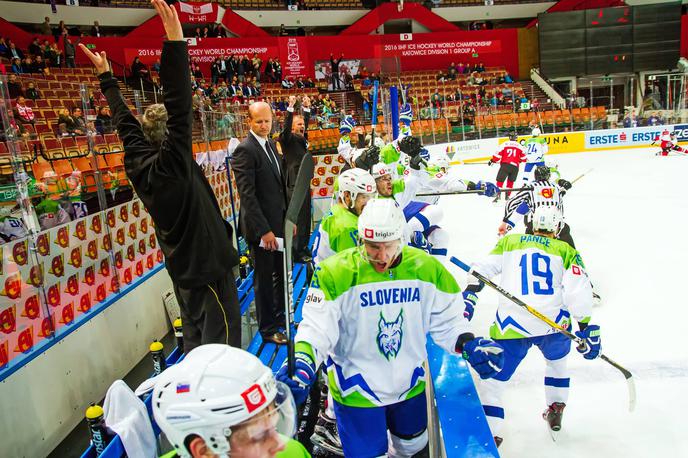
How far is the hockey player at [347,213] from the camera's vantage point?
123 inches

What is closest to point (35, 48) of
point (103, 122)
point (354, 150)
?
point (354, 150)

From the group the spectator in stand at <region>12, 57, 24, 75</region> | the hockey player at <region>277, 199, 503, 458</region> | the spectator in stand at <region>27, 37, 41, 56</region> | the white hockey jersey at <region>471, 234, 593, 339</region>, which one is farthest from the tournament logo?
the spectator in stand at <region>27, 37, 41, 56</region>

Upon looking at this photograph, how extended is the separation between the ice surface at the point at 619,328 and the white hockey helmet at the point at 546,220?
3.80 feet

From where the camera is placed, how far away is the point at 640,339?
13.6ft

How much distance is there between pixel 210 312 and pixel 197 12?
19.6m

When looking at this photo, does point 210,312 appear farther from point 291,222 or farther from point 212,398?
point 212,398

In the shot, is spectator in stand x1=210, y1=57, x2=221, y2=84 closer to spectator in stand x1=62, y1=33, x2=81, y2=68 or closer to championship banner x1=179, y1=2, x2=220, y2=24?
championship banner x1=179, y1=2, x2=220, y2=24

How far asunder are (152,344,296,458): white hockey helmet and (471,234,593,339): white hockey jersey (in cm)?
212

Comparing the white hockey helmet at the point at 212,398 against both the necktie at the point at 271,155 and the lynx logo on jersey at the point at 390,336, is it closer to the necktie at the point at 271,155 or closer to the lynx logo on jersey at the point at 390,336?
the lynx logo on jersey at the point at 390,336

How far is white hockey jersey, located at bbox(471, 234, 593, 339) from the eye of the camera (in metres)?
2.82

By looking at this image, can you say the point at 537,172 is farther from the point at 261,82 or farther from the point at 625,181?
the point at 261,82

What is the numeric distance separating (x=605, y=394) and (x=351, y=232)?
1.98m

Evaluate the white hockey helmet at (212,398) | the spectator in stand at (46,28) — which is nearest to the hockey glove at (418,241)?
the white hockey helmet at (212,398)

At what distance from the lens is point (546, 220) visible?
9.91ft
